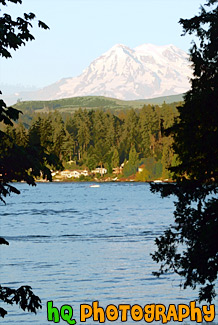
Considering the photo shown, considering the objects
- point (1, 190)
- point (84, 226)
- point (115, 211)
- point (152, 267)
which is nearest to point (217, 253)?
point (1, 190)

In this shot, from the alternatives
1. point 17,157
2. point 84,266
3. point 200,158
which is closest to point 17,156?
point 17,157

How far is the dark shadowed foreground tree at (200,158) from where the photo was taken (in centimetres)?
2100

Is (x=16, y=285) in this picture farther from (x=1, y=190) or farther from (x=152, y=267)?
(x=1, y=190)

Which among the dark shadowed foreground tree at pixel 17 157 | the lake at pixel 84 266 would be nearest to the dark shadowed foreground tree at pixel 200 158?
the lake at pixel 84 266

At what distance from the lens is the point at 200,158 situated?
21.9 m

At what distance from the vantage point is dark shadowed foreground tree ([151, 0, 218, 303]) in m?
21.0

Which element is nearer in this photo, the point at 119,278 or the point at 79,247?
the point at 119,278

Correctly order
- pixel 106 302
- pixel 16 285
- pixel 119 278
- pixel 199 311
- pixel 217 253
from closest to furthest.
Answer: pixel 217 253 < pixel 199 311 < pixel 106 302 < pixel 16 285 < pixel 119 278

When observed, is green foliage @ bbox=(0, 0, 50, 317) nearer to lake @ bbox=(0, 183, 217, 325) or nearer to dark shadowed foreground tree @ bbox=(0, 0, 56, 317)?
dark shadowed foreground tree @ bbox=(0, 0, 56, 317)

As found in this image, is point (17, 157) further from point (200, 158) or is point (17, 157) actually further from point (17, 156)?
point (200, 158)

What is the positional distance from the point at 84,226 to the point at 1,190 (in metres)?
61.4

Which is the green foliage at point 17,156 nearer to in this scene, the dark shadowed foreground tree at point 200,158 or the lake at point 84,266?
the dark shadowed foreground tree at point 200,158

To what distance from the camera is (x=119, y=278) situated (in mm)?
35406

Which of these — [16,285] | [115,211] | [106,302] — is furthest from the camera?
[115,211]
